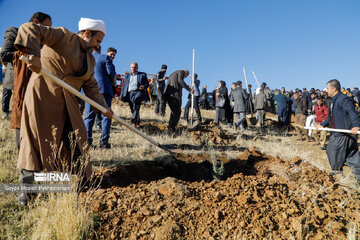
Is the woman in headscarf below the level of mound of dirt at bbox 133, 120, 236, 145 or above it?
above

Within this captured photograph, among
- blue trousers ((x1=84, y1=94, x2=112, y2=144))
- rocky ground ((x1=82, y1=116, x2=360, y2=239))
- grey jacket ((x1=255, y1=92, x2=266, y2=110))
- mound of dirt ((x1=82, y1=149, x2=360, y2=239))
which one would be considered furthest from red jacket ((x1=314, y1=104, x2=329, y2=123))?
blue trousers ((x1=84, y1=94, x2=112, y2=144))

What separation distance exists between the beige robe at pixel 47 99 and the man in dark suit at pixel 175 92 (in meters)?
3.96

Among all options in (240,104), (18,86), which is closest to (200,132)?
(240,104)

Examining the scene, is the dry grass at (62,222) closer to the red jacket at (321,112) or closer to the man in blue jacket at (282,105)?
the red jacket at (321,112)

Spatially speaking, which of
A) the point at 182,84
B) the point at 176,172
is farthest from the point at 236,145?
the point at 176,172

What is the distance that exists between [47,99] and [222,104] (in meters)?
7.84

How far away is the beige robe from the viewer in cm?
228

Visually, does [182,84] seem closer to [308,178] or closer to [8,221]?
[308,178]

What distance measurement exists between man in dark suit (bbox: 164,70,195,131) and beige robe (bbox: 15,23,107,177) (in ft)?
13.0

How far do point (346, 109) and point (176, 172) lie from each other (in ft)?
10.6

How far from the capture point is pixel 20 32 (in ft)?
7.03

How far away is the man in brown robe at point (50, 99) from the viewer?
220 cm

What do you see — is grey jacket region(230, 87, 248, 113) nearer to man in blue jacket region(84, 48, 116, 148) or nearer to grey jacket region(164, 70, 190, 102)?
grey jacket region(164, 70, 190, 102)

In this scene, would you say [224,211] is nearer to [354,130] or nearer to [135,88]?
[354,130]
